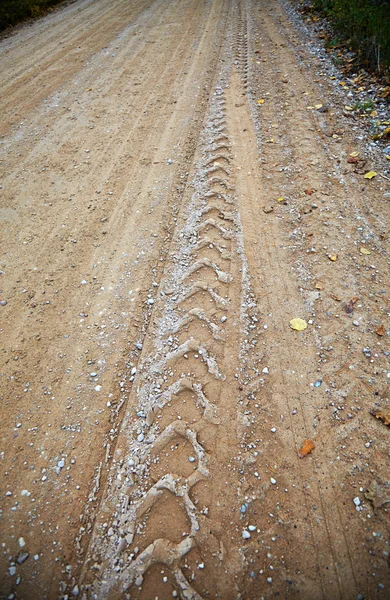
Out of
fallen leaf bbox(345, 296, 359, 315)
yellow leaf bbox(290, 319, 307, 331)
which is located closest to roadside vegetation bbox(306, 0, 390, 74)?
fallen leaf bbox(345, 296, 359, 315)

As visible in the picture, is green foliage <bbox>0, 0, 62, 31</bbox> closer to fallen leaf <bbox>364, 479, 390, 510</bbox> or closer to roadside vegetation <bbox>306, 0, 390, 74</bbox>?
roadside vegetation <bbox>306, 0, 390, 74</bbox>

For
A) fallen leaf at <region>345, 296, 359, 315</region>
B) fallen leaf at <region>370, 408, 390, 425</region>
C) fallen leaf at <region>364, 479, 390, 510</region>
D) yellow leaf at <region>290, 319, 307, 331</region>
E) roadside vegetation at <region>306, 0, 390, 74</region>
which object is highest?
roadside vegetation at <region>306, 0, 390, 74</region>

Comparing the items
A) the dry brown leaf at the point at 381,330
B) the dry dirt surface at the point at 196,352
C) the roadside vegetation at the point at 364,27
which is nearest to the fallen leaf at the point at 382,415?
the dry dirt surface at the point at 196,352

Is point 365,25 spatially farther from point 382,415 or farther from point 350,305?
point 382,415

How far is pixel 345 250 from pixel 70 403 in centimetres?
242

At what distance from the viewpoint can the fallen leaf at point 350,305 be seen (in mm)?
2434

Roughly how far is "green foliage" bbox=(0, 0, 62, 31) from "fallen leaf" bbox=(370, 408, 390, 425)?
11398 mm

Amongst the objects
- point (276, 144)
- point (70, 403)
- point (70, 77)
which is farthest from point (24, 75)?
point (70, 403)

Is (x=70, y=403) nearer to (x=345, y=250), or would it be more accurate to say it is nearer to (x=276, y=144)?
(x=345, y=250)

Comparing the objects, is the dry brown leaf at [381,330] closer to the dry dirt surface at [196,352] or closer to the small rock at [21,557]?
the dry dirt surface at [196,352]

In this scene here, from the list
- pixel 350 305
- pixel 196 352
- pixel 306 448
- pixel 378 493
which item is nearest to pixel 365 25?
pixel 350 305

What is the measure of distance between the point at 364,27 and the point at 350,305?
5614mm

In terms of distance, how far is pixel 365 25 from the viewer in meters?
5.41

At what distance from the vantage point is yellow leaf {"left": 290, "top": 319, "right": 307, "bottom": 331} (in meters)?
2.41
